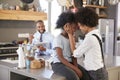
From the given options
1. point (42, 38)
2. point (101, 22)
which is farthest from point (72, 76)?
point (101, 22)

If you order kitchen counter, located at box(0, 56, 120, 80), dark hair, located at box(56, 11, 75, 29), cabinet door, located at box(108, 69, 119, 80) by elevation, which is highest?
dark hair, located at box(56, 11, 75, 29)

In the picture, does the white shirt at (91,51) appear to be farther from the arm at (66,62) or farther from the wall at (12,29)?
the wall at (12,29)

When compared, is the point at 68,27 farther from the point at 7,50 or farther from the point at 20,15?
the point at 20,15

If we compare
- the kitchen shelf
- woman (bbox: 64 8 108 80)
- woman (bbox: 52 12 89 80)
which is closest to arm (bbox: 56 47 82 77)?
woman (bbox: 52 12 89 80)

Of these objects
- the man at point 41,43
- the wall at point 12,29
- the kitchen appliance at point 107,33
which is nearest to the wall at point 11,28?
the wall at point 12,29

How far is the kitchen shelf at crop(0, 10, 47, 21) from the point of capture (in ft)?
15.4

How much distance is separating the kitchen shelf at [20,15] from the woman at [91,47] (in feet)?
9.46

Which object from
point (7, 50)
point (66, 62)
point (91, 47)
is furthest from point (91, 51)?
point (7, 50)

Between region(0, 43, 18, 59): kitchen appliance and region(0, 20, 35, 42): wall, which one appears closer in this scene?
region(0, 43, 18, 59): kitchen appliance

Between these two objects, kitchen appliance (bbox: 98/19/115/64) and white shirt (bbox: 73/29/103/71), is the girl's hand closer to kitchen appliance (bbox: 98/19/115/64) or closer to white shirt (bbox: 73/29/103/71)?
white shirt (bbox: 73/29/103/71)

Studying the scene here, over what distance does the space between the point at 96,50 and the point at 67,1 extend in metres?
2.50

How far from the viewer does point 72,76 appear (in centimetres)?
212

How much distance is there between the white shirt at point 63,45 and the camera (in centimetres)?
226

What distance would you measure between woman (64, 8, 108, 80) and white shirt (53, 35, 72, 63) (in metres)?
0.17
